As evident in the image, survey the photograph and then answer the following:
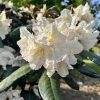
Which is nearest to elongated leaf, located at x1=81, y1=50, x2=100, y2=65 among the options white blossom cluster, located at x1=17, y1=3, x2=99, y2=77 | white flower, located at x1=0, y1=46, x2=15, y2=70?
white blossom cluster, located at x1=17, y1=3, x2=99, y2=77

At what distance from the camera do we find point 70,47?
2.09 ft

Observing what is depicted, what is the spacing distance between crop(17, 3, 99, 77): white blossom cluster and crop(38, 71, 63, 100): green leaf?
0.08 metres

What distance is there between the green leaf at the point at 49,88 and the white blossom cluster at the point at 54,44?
76 millimetres

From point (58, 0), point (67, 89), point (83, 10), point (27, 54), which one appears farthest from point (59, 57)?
point (58, 0)

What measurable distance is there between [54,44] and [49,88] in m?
0.25

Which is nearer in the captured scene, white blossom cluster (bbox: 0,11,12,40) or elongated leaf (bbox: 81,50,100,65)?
elongated leaf (bbox: 81,50,100,65)

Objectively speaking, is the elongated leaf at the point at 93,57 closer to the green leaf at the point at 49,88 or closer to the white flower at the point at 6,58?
the green leaf at the point at 49,88

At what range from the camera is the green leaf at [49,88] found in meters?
0.62

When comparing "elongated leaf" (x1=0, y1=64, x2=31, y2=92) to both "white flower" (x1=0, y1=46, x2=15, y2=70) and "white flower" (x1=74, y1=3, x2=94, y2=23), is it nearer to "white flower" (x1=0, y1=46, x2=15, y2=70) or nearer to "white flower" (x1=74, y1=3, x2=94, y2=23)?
"white flower" (x1=0, y1=46, x2=15, y2=70)

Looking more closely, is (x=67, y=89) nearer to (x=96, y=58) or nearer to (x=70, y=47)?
(x=96, y=58)

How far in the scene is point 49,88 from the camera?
2.20ft

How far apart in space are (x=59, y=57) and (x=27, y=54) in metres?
0.18

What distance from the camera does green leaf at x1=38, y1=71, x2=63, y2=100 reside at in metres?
0.62

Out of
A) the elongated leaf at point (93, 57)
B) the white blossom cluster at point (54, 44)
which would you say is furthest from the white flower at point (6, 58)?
the elongated leaf at point (93, 57)
